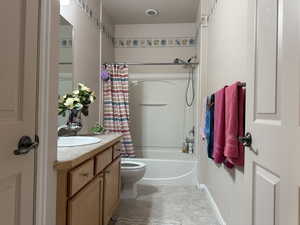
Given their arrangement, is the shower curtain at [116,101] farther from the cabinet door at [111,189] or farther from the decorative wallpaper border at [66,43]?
the cabinet door at [111,189]

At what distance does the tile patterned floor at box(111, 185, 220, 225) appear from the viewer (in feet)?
7.50

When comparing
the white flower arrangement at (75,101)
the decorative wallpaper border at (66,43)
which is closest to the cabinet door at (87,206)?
the white flower arrangement at (75,101)

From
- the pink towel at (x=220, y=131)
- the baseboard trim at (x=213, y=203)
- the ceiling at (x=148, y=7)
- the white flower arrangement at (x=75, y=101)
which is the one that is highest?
the ceiling at (x=148, y=7)

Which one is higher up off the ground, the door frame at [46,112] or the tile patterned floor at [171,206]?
the door frame at [46,112]

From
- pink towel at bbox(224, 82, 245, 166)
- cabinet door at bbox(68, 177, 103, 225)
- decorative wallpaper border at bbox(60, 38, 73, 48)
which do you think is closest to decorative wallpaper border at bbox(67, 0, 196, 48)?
decorative wallpaper border at bbox(60, 38, 73, 48)

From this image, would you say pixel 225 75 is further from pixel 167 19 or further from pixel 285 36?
pixel 167 19

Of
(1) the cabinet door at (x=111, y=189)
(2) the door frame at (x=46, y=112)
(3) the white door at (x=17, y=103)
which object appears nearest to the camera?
(3) the white door at (x=17, y=103)

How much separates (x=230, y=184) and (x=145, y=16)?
2.91 m

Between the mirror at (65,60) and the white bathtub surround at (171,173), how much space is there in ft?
5.15

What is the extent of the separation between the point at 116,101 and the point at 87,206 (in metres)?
2.19

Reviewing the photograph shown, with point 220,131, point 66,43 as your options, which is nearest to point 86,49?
point 66,43

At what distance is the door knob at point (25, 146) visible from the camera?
810mm

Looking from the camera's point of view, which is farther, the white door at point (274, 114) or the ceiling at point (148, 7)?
the ceiling at point (148, 7)

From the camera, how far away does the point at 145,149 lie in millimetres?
4172
